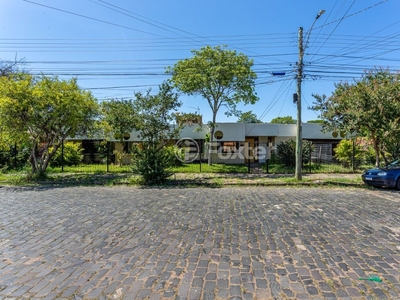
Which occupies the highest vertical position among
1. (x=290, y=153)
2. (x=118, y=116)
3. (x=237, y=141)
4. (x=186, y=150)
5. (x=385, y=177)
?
(x=118, y=116)

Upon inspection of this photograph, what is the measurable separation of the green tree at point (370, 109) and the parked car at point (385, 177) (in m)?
1.51

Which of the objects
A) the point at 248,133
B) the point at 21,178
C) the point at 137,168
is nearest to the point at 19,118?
the point at 21,178

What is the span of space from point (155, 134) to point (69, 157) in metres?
9.43

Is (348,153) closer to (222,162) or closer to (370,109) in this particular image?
(370,109)

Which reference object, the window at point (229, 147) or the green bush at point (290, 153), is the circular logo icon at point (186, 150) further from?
the green bush at point (290, 153)

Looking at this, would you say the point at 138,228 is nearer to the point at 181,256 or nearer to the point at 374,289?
the point at 181,256

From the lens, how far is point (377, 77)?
11.1m

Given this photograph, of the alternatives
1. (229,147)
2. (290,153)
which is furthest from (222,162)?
(290,153)

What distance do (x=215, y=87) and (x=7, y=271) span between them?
15407 mm

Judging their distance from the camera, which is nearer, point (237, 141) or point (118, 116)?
point (118, 116)

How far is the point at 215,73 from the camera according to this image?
50.0 feet

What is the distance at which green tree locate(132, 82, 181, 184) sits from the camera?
11.1 metres

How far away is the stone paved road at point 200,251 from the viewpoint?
271 centimetres

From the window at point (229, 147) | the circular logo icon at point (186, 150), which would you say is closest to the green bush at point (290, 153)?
the window at point (229, 147)
